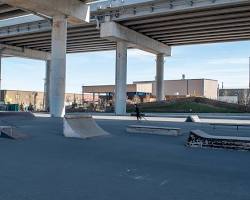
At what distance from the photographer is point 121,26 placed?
4103 centimetres

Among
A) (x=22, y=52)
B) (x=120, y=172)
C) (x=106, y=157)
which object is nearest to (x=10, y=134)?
(x=106, y=157)

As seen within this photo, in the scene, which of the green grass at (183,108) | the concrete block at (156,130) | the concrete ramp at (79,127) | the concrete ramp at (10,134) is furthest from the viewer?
the green grass at (183,108)

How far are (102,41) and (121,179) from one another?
1819 inches

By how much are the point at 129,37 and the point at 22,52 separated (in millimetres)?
24170

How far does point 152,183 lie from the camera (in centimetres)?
673

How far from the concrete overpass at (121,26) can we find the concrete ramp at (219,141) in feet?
64.9

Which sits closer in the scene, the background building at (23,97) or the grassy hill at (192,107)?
the grassy hill at (192,107)

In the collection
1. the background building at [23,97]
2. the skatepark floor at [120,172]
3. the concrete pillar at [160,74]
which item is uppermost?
the concrete pillar at [160,74]

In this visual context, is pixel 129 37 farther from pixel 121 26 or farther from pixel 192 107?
pixel 192 107

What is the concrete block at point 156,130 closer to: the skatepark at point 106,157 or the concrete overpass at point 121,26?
the skatepark at point 106,157

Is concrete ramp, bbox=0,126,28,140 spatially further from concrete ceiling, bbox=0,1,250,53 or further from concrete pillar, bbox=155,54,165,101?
concrete pillar, bbox=155,54,165,101

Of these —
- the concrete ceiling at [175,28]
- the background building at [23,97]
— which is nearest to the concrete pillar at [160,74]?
the concrete ceiling at [175,28]

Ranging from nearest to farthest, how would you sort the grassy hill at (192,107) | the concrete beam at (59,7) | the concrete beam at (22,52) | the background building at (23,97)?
1. the concrete beam at (59,7)
2. the grassy hill at (192,107)
3. the concrete beam at (22,52)
4. the background building at (23,97)

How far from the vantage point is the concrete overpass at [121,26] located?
30625 mm
